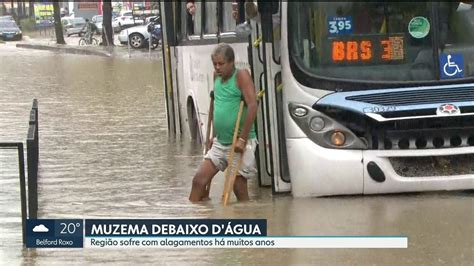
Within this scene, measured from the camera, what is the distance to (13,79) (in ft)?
101

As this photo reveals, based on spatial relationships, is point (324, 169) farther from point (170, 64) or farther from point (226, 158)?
point (170, 64)

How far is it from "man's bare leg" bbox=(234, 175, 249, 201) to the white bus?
11.4 inches

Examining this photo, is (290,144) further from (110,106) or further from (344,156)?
(110,106)

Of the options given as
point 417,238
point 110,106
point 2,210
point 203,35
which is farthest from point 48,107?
point 417,238

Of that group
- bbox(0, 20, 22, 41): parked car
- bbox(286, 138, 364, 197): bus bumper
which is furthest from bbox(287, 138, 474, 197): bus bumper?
bbox(0, 20, 22, 41): parked car

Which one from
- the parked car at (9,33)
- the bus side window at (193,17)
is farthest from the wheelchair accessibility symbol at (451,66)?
the parked car at (9,33)

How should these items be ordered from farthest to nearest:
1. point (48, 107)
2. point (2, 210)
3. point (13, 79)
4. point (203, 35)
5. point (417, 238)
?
point (13, 79)
point (48, 107)
point (203, 35)
point (2, 210)
point (417, 238)

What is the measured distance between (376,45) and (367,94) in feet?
1.63

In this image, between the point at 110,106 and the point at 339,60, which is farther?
the point at 110,106

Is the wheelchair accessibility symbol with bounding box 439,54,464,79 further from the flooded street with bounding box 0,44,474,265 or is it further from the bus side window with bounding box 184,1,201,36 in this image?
the bus side window with bounding box 184,1,201,36

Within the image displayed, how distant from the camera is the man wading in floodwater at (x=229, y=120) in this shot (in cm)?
925

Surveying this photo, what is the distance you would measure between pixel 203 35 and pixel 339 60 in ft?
14.3

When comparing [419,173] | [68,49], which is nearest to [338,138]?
[419,173]

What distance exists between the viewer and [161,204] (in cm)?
1009
